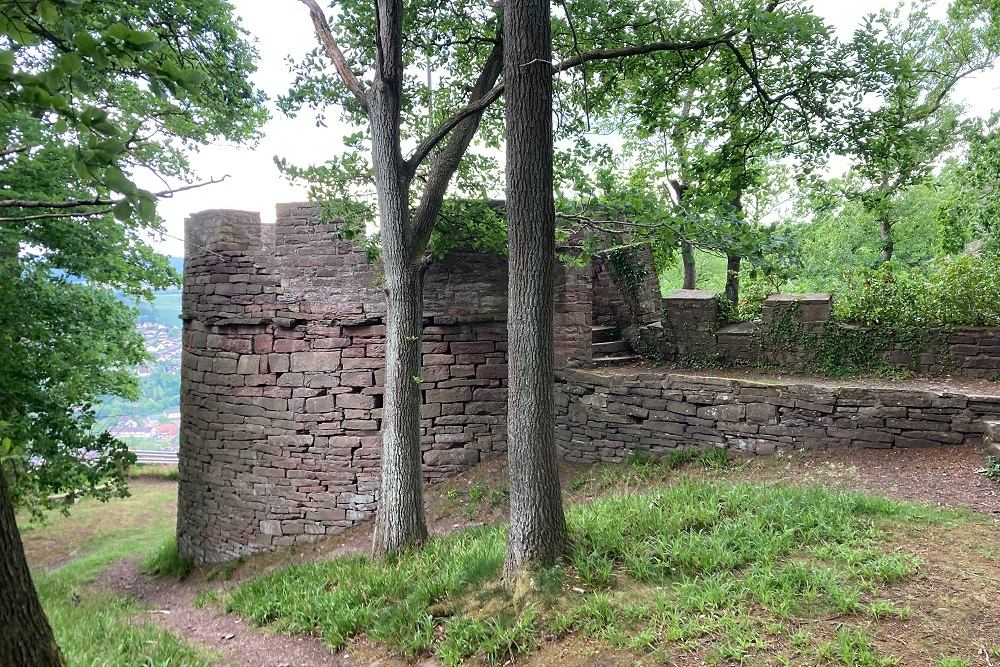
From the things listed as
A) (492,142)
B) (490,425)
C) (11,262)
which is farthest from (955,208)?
(11,262)

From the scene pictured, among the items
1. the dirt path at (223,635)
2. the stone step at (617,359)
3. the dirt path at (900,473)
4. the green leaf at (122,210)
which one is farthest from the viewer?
the stone step at (617,359)

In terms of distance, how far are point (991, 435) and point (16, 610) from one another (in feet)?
24.2

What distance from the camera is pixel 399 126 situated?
6.02 m

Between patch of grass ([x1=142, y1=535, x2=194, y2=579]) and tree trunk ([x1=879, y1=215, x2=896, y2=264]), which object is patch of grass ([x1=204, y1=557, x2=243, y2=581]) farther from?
tree trunk ([x1=879, y1=215, x2=896, y2=264])

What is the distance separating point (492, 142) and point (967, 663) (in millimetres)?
7138

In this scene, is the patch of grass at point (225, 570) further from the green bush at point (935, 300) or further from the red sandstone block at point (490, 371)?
the green bush at point (935, 300)

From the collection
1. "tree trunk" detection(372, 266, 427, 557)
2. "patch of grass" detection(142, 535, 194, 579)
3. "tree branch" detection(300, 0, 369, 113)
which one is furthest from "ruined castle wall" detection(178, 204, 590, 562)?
"tree branch" detection(300, 0, 369, 113)

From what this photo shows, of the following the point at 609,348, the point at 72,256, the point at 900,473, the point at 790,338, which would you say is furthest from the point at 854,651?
the point at 72,256

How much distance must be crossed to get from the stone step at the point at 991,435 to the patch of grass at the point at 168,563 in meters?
10.00

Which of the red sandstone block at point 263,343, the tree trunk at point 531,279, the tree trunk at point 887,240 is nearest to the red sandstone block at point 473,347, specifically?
the red sandstone block at point 263,343

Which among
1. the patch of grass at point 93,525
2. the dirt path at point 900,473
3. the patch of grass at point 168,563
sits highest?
the dirt path at point 900,473

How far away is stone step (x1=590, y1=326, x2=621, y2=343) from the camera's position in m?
9.07

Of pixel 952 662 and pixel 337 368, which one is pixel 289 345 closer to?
pixel 337 368

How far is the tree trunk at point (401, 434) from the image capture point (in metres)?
5.89
